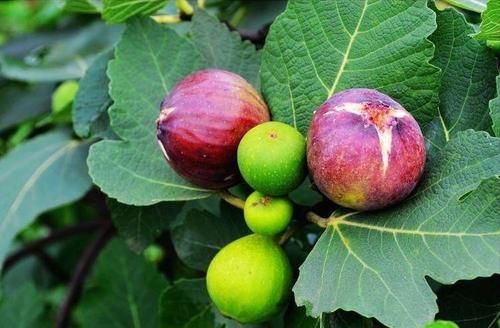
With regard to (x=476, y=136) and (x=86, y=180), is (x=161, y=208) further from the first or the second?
(x=476, y=136)

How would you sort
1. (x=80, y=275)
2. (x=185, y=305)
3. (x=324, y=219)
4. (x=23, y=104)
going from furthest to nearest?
(x=23, y=104), (x=80, y=275), (x=185, y=305), (x=324, y=219)

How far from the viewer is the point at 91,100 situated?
4.56ft

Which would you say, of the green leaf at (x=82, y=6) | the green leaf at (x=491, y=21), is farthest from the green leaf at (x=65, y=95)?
the green leaf at (x=491, y=21)

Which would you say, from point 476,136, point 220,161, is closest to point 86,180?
point 220,161

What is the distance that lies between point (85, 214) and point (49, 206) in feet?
3.61

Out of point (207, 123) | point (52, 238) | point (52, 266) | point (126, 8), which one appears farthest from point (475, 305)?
point (52, 266)

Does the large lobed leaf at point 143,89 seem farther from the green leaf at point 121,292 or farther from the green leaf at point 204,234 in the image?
the green leaf at point 121,292

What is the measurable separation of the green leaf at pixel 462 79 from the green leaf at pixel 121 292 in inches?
36.7

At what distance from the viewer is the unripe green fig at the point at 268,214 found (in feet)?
3.08

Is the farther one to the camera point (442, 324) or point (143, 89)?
point (143, 89)

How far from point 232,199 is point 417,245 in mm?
298

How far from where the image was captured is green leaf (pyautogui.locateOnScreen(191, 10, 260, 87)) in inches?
47.1

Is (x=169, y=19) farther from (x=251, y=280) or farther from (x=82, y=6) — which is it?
(x=251, y=280)

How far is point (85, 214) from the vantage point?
2.63m
